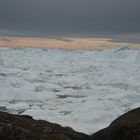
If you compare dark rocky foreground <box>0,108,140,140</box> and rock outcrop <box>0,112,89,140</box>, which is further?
dark rocky foreground <box>0,108,140,140</box>

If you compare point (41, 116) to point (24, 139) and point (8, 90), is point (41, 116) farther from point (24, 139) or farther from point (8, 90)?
point (24, 139)

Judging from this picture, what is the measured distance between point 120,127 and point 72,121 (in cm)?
6188

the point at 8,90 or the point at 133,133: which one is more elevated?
the point at 133,133

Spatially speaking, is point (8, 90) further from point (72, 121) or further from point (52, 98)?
point (72, 121)

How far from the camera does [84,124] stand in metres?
79.9

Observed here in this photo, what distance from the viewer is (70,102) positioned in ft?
388

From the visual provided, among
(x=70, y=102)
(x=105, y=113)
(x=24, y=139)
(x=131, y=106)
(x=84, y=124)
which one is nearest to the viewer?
(x=24, y=139)

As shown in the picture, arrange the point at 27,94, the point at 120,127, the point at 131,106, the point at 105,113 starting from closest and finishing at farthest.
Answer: the point at 120,127
the point at 105,113
the point at 131,106
the point at 27,94

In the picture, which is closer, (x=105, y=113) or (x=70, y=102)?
Result: (x=105, y=113)

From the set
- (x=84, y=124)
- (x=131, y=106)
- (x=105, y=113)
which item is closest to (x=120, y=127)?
(x=84, y=124)

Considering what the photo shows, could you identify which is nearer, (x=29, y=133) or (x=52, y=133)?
(x=29, y=133)

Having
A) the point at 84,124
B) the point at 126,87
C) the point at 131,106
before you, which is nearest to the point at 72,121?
the point at 84,124

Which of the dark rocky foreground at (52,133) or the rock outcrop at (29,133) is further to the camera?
the dark rocky foreground at (52,133)

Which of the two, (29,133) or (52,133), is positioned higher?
(29,133)
